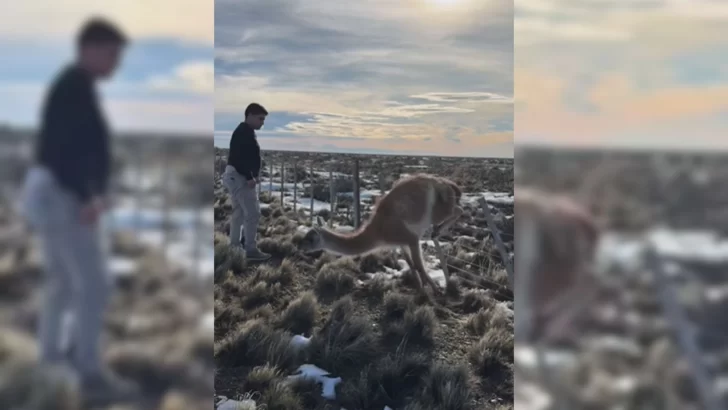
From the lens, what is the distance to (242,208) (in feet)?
13.2

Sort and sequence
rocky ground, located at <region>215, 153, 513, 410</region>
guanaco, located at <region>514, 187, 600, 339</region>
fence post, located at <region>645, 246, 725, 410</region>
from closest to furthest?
fence post, located at <region>645, 246, 725, 410</region>, guanaco, located at <region>514, 187, 600, 339</region>, rocky ground, located at <region>215, 153, 513, 410</region>

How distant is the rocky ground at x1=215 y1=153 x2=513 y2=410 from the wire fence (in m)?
0.02

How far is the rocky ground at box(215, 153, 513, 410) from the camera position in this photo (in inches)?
155

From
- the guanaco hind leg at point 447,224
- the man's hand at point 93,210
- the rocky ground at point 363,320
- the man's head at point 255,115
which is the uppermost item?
the man's head at point 255,115

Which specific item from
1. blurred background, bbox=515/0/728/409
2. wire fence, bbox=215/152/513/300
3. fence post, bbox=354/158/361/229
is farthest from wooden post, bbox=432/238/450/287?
blurred background, bbox=515/0/728/409

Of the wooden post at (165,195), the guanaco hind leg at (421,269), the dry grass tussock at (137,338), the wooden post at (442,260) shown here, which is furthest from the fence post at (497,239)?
the wooden post at (165,195)

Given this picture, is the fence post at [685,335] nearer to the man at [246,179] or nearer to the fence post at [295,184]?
the fence post at [295,184]

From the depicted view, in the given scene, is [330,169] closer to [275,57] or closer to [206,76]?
[275,57]

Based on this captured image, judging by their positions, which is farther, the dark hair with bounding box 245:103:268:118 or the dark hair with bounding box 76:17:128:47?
the dark hair with bounding box 245:103:268:118

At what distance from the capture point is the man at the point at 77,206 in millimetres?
2514

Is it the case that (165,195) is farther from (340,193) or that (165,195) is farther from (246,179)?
(340,193)

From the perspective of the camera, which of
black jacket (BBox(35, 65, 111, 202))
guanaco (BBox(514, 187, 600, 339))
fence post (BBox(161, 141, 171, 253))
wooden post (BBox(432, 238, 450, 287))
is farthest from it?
wooden post (BBox(432, 238, 450, 287))

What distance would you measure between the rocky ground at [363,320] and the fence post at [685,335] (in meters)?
0.98

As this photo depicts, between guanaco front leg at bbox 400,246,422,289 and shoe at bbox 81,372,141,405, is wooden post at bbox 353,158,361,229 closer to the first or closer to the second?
guanaco front leg at bbox 400,246,422,289
